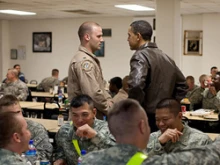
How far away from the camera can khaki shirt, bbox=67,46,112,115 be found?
4.20 metres

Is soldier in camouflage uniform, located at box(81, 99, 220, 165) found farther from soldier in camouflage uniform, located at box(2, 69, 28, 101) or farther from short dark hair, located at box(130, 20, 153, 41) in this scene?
soldier in camouflage uniform, located at box(2, 69, 28, 101)

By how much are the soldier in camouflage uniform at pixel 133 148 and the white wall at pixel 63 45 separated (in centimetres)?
1191

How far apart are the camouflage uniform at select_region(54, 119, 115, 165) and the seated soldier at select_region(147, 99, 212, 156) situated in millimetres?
403

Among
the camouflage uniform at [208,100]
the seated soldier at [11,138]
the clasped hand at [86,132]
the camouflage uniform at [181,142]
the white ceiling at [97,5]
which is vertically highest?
the white ceiling at [97,5]

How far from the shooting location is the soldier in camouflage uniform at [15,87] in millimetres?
9523

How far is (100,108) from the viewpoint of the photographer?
4.26 metres

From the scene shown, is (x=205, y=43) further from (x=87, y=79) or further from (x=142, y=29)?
(x=87, y=79)

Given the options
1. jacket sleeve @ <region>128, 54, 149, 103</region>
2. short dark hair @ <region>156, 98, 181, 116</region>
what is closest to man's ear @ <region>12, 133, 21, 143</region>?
short dark hair @ <region>156, 98, 181, 116</region>

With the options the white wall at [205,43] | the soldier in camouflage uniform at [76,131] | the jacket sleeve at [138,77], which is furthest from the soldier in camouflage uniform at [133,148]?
the white wall at [205,43]

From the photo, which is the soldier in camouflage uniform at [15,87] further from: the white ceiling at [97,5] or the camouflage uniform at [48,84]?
the camouflage uniform at [48,84]

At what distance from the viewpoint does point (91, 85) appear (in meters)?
4.19

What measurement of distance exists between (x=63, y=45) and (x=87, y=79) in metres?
11.1

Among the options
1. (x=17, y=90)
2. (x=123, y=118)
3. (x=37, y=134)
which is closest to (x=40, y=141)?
(x=37, y=134)

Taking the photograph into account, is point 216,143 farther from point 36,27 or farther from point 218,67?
point 36,27
